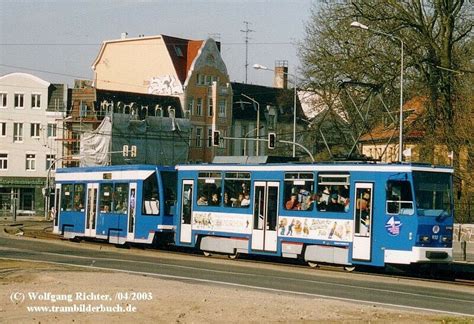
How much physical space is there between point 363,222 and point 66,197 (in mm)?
18267

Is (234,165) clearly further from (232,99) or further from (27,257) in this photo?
(232,99)

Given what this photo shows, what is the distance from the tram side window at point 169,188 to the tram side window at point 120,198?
2.22m

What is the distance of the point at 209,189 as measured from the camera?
105ft

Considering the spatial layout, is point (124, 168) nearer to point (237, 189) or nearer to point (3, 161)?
point (237, 189)

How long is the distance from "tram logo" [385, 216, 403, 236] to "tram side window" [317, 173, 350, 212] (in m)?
1.62

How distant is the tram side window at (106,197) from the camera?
3738cm

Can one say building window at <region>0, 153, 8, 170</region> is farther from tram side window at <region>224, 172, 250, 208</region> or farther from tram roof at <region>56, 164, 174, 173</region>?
tram side window at <region>224, 172, 250, 208</region>

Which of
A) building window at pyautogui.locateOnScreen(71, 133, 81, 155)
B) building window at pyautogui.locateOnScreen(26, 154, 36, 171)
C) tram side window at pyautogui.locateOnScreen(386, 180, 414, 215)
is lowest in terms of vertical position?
tram side window at pyautogui.locateOnScreen(386, 180, 414, 215)

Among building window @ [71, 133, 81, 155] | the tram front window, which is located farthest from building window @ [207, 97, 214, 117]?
the tram front window

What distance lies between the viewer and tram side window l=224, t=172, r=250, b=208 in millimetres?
30531

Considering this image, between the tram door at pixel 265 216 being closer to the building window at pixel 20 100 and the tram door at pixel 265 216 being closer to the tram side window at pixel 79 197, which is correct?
the tram side window at pixel 79 197

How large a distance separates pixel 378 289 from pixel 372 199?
481 centimetres

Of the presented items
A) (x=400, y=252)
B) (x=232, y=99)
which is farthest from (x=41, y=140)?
(x=400, y=252)

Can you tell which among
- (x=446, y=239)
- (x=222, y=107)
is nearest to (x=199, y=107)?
(x=222, y=107)
